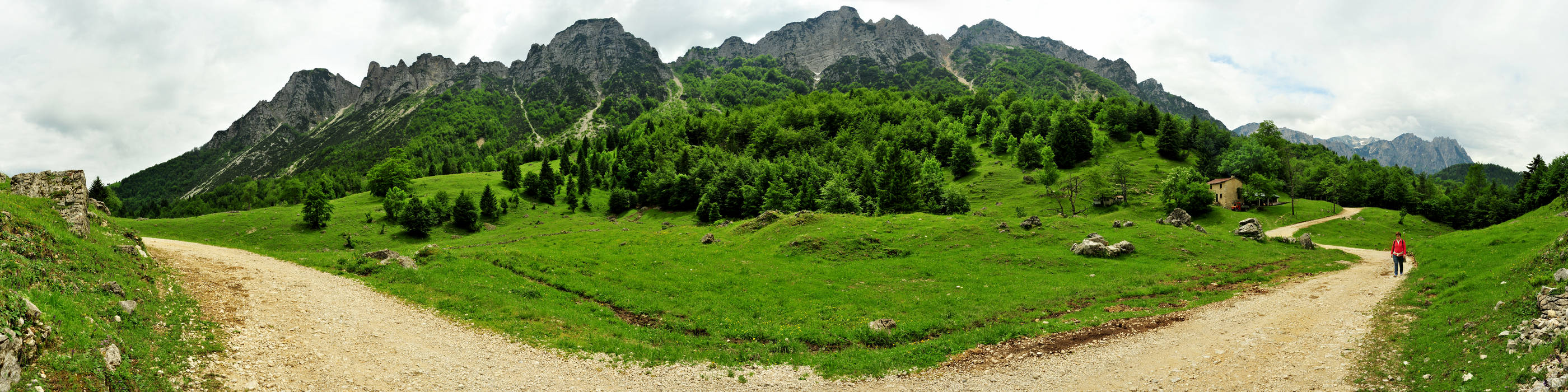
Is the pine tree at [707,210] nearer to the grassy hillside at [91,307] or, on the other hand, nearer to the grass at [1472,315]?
the grassy hillside at [91,307]

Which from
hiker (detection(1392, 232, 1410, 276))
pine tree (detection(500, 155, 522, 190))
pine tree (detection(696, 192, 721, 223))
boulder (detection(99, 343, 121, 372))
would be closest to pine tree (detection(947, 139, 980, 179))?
pine tree (detection(696, 192, 721, 223))

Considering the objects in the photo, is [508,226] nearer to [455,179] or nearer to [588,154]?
[455,179]

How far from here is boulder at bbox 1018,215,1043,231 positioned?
46341mm

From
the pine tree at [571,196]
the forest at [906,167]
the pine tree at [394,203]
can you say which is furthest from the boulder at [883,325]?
the pine tree at [571,196]

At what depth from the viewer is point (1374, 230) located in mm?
71688

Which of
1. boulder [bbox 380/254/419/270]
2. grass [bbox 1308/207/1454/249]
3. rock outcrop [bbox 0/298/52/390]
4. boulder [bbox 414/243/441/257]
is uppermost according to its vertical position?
rock outcrop [bbox 0/298/52/390]

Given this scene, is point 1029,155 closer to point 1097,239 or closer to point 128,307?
point 1097,239

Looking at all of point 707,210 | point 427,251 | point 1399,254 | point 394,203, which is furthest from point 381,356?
point 394,203

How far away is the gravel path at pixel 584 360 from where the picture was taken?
1488 cm

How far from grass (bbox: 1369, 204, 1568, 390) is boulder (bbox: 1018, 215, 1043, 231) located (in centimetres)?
2105

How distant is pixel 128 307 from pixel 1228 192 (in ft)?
407

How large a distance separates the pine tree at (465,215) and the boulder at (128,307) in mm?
83785

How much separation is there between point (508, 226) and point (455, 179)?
42787 millimetres

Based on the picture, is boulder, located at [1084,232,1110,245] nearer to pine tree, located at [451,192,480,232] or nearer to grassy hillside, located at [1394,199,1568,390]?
grassy hillside, located at [1394,199,1568,390]
